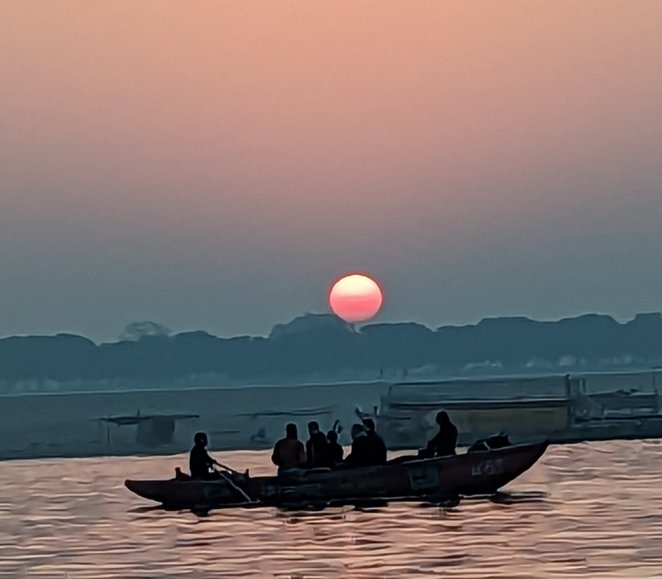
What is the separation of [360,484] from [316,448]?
1.33m

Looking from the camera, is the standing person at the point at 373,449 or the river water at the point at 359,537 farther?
the standing person at the point at 373,449

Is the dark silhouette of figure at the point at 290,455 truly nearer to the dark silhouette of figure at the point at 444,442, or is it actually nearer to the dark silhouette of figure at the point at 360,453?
the dark silhouette of figure at the point at 360,453

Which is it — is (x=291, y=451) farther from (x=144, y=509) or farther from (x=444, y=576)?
(x=444, y=576)

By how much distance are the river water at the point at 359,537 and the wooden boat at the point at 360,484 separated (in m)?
0.40

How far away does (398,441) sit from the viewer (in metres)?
71.6

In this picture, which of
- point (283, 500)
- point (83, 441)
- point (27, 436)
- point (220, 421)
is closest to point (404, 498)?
point (283, 500)

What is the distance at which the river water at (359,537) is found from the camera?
28516 mm

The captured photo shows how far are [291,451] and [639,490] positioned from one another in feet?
37.2

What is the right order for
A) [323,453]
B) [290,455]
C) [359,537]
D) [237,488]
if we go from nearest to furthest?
1. [359,537]
2. [290,455]
3. [323,453]
4. [237,488]

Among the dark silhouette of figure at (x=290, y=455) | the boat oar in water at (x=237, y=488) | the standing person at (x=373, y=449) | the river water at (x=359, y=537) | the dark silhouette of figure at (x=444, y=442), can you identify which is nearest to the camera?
the river water at (x=359, y=537)

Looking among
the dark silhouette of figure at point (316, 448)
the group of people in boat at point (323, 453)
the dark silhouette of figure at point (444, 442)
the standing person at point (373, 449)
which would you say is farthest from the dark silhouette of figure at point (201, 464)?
the dark silhouette of figure at point (444, 442)

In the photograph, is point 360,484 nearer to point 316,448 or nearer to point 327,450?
point 327,450

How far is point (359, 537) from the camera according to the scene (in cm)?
3325

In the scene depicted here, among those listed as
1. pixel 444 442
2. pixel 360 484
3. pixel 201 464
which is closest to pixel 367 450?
pixel 360 484
